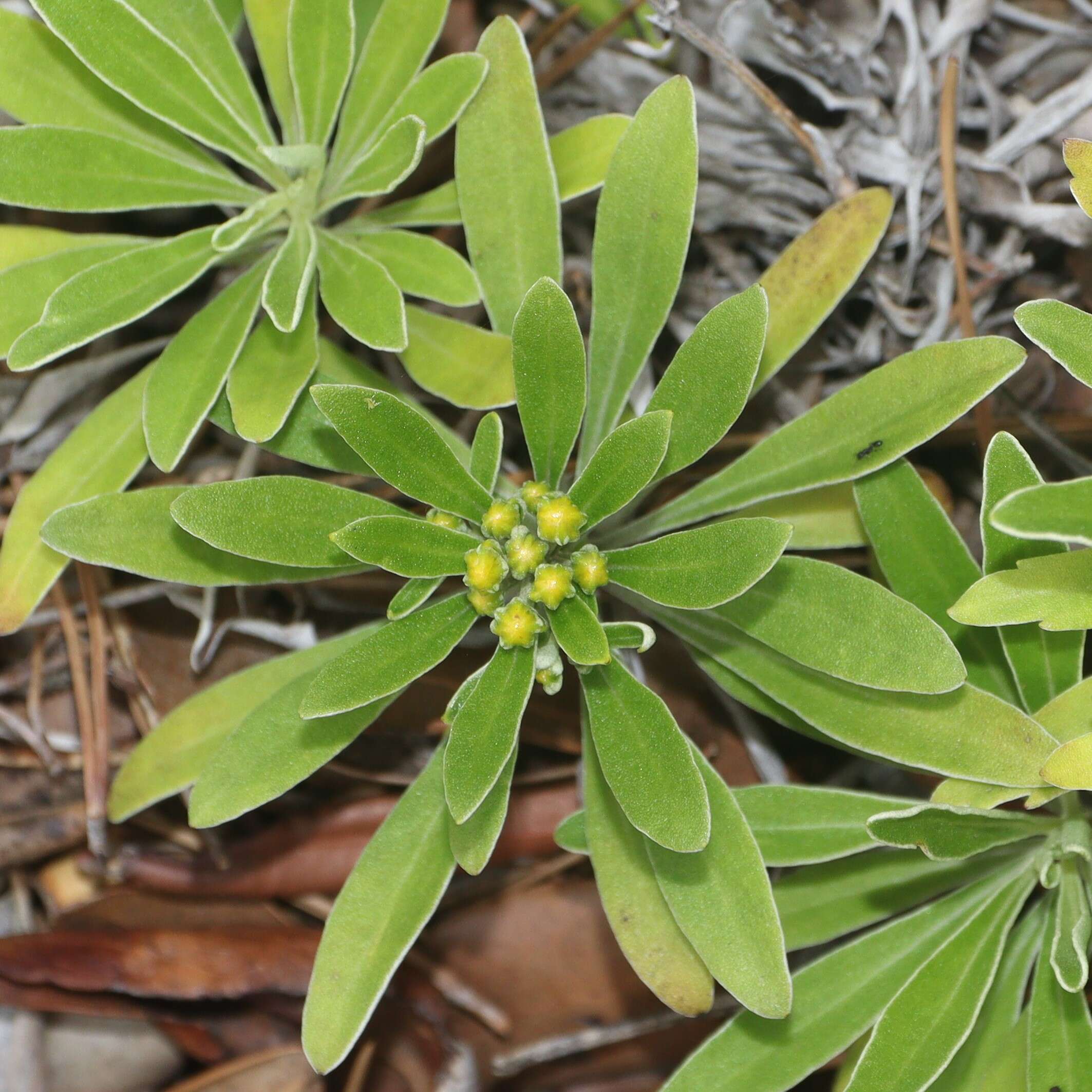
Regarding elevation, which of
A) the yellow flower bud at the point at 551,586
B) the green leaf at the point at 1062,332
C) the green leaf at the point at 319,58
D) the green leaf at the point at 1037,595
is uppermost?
the green leaf at the point at 319,58

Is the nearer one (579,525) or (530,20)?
(579,525)

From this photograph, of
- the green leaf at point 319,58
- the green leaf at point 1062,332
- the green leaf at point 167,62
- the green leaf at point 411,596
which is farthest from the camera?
the green leaf at point 319,58

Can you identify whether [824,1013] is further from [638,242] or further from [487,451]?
[638,242]

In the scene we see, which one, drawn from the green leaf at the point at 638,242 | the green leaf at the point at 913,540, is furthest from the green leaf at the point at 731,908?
the green leaf at the point at 638,242

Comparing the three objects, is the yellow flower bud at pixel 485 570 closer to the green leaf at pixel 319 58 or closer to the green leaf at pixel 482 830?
the green leaf at pixel 482 830

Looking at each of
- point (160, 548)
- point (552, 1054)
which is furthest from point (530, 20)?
point (552, 1054)

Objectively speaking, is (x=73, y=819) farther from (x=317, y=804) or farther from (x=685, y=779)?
(x=685, y=779)

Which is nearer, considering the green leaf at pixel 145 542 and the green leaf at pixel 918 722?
the green leaf at pixel 918 722
